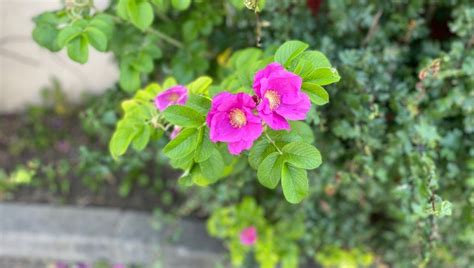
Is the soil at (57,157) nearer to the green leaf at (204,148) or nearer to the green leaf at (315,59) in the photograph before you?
the green leaf at (204,148)

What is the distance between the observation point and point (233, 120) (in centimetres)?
106

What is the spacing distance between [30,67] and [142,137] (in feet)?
6.55

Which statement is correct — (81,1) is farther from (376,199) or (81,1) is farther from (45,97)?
(45,97)

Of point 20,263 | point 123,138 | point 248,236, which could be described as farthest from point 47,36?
point 20,263

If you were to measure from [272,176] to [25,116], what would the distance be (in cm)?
246

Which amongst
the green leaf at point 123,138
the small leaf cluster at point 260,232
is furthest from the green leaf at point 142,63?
the small leaf cluster at point 260,232

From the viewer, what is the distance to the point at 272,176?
113cm

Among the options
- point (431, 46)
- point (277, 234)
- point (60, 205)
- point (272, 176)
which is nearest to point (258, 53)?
point (272, 176)

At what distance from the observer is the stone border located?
98.6 inches

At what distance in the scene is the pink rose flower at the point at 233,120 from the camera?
41.5 inches

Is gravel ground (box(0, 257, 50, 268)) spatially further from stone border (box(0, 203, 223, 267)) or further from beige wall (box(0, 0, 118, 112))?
beige wall (box(0, 0, 118, 112))

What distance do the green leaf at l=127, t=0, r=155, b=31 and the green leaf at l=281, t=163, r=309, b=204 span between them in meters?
0.61

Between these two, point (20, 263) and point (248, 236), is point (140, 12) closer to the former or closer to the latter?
point (248, 236)

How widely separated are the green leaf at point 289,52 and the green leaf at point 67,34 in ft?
1.94
